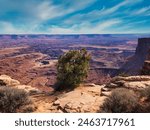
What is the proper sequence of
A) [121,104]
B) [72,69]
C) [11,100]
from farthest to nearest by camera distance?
[72,69]
[11,100]
[121,104]

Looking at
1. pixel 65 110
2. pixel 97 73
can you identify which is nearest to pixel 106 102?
pixel 65 110

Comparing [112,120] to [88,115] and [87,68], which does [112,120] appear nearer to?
[88,115]

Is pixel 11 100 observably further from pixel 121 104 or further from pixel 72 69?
pixel 72 69

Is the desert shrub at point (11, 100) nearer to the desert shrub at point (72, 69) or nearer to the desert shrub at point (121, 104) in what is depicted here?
the desert shrub at point (121, 104)

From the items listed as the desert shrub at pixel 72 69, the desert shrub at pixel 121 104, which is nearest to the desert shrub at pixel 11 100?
the desert shrub at pixel 121 104

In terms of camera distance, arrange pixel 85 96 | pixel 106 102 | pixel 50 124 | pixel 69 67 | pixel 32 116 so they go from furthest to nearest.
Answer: pixel 69 67
pixel 85 96
pixel 106 102
pixel 32 116
pixel 50 124

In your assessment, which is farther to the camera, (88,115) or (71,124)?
(88,115)

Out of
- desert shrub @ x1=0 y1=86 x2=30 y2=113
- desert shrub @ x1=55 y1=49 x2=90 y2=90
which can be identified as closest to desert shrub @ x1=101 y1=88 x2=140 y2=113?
desert shrub @ x1=0 y1=86 x2=30 y2=113

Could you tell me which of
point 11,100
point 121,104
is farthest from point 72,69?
point 121,104
